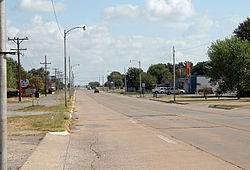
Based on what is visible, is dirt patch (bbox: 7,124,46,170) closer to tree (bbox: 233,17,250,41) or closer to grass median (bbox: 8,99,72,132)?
grass median (bbox: 8,99,72,132)

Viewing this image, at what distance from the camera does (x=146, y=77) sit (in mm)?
111125

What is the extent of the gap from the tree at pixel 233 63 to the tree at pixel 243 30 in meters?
17.5

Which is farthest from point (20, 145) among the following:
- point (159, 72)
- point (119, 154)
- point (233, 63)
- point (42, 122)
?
point (159, 72)

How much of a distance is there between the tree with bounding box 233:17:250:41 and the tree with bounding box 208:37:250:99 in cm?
1752

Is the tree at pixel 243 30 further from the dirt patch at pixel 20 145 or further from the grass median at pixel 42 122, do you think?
the dirt patch at pixel 20 145

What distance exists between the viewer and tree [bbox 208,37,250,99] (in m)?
49.0

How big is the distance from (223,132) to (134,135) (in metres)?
3.91

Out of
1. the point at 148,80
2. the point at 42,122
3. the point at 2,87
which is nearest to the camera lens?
the point at 2,87

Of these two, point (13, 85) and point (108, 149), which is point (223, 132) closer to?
point (108, 149)

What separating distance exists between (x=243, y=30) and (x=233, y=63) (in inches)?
870

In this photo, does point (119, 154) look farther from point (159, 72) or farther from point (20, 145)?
point (159, 72)

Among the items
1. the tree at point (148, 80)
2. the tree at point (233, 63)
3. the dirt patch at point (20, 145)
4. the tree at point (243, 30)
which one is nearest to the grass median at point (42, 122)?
the dirt patch at point (20, 145)

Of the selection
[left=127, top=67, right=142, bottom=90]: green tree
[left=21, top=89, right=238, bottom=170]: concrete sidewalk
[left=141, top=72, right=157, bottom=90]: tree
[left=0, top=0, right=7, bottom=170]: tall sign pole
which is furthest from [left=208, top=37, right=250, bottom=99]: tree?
[left=127, top=67, right=142, bottom=90]: green tree

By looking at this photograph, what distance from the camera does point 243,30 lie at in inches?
2687
